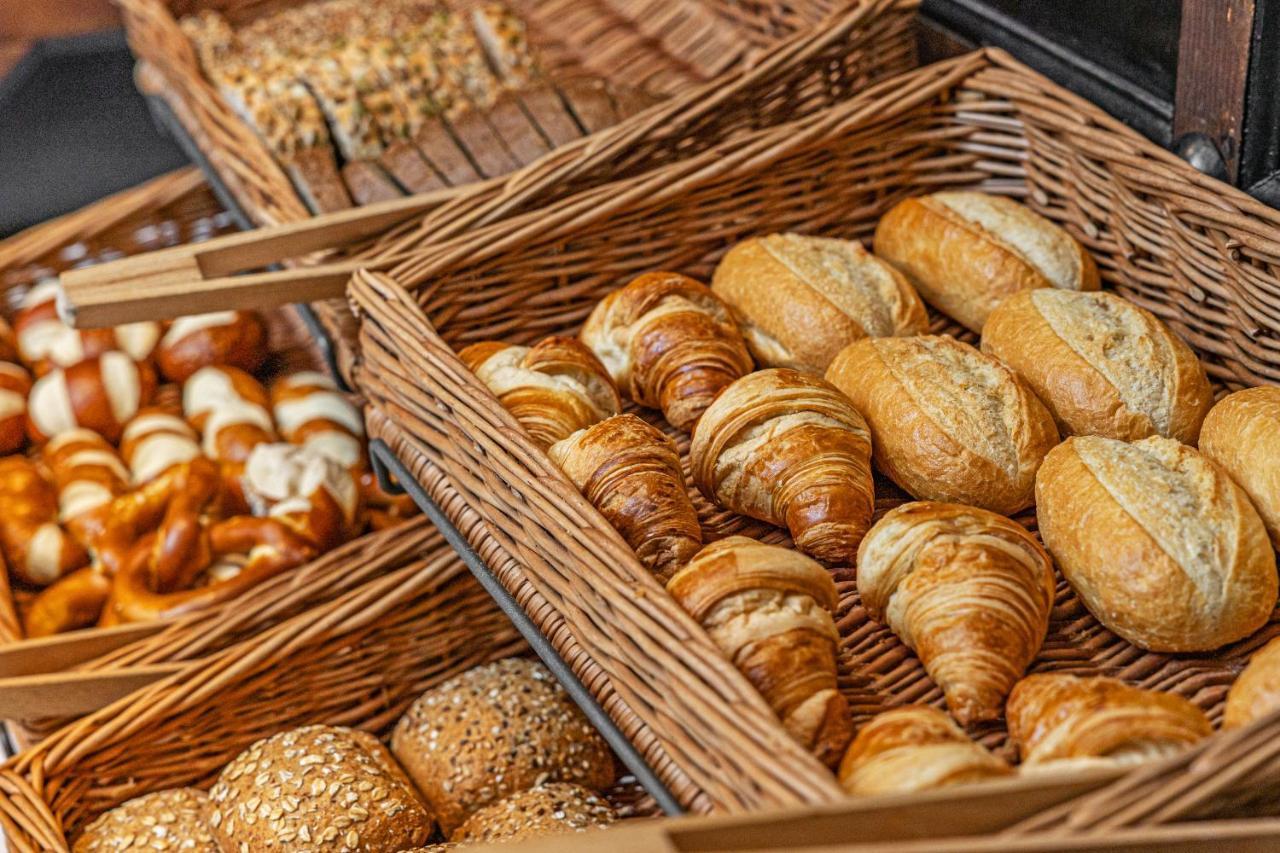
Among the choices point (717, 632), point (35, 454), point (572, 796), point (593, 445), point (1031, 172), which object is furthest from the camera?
point (35, 454)

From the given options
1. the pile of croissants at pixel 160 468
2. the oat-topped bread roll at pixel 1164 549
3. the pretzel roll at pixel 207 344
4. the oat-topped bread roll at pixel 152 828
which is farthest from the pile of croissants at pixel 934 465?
the pretzel roll at pixel 207 344

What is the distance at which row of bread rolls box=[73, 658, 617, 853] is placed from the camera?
162 cm

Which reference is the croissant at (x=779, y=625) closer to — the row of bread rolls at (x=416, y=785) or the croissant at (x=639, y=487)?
the croissant at (x=639, y=487)

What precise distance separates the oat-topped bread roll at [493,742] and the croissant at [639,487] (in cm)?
55

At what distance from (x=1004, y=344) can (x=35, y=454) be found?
1.95m

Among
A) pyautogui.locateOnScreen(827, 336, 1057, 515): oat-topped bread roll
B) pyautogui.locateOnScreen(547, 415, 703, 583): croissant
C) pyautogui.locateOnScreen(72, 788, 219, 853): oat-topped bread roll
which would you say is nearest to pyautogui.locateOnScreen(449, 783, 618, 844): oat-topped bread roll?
pyautogui.locateOnScreen(72, 788, 219, 853): oat-topped bread roll

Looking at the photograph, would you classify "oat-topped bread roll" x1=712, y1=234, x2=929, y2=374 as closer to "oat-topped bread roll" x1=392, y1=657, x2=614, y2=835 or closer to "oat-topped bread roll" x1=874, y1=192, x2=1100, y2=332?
"oat-topped bread roll" x1=874, y1=192, x2=1100, y2=332

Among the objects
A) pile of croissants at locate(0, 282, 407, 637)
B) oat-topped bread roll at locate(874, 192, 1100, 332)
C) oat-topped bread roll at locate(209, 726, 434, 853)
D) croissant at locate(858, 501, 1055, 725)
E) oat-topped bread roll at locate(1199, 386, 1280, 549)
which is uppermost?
oat-topped bread roll at locate(874, 192, 1100, 332)

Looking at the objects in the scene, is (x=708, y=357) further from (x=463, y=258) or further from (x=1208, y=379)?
(x=1208, y=379)

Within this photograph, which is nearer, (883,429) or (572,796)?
(883,429)

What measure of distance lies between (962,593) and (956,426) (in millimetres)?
271

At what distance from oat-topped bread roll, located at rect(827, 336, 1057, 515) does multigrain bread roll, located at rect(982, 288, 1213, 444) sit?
42 millimetres

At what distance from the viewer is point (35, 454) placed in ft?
8.19

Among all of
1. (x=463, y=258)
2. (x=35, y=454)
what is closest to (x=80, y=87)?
(x=35, y=454)
